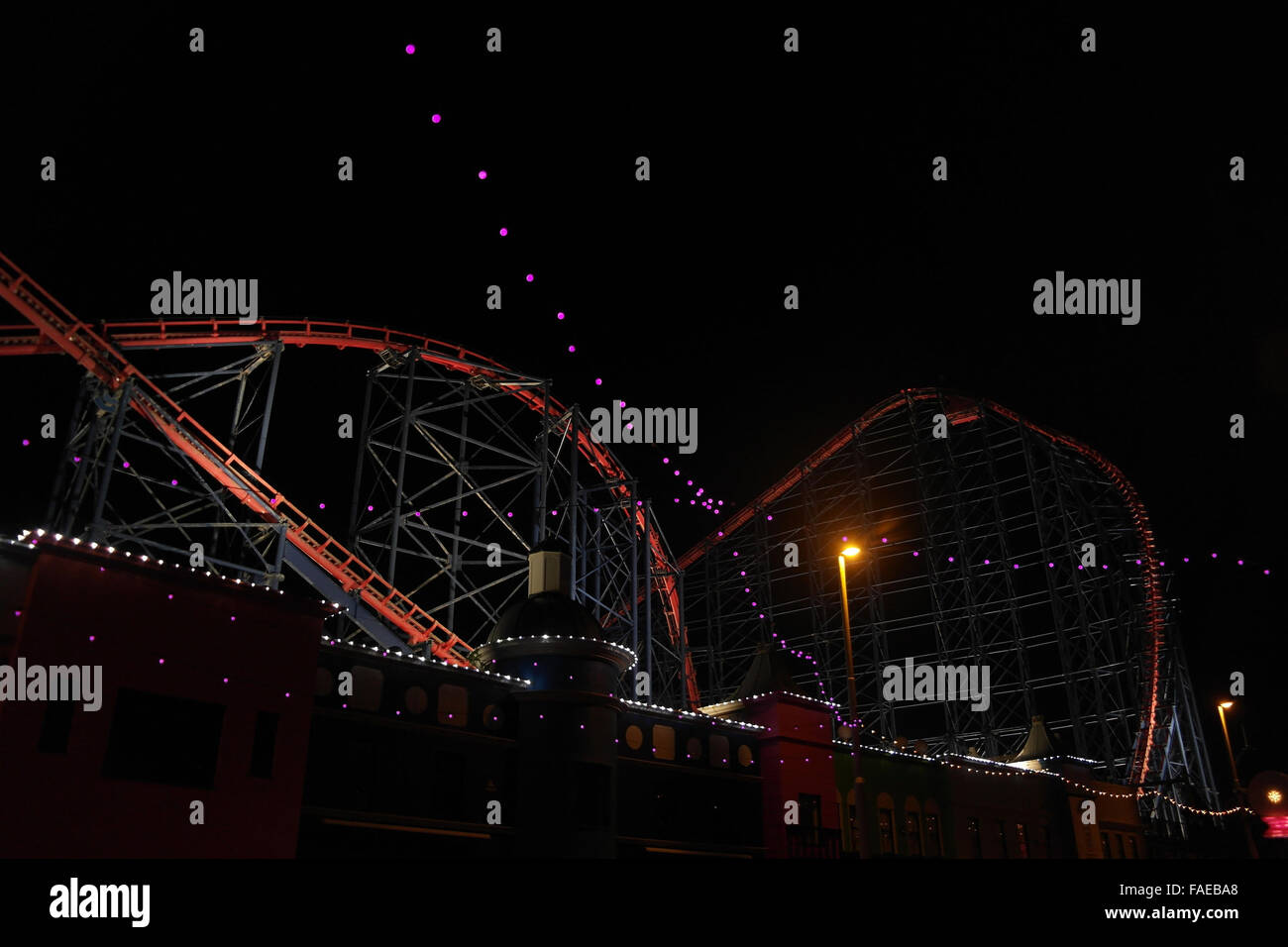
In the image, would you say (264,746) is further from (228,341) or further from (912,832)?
(912,832)

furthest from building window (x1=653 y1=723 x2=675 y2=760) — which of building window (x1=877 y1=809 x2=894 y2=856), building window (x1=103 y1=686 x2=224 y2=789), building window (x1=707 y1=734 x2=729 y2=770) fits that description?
building window (x1=103 y1=686 x2=224 y2=789)

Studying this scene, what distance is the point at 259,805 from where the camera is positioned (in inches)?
478

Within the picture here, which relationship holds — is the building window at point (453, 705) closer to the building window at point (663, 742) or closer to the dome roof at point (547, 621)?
the dome roof at point (547, 621)

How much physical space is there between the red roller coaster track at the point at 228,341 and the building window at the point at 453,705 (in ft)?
14.1

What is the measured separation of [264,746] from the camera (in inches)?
490

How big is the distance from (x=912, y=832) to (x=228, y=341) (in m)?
19.4

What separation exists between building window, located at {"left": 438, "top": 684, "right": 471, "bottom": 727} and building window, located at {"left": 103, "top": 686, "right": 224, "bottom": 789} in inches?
161

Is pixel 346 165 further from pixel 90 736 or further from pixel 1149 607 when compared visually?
pixel 1149 607

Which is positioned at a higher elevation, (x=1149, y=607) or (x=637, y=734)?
(x=1149, y=607)

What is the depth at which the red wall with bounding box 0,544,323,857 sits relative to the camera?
34.1 feet

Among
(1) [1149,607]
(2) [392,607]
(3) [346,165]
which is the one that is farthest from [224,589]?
(1) [1149,607]

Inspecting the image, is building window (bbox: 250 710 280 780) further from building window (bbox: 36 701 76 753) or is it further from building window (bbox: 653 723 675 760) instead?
building window (bbox: 653 723 675 760)

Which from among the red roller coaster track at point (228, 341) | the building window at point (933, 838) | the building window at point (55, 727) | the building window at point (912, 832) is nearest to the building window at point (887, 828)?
the building window at point (912, 832)
